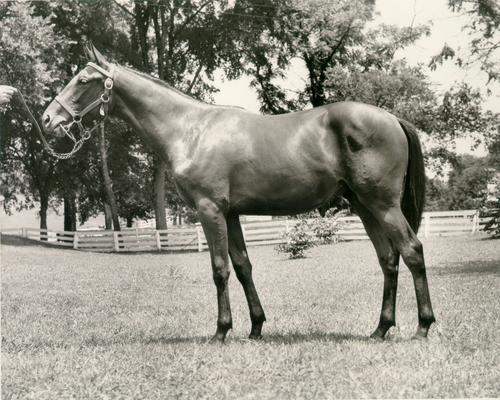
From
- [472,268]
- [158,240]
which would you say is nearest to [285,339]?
[472,268]

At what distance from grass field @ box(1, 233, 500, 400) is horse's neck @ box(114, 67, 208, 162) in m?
2.11

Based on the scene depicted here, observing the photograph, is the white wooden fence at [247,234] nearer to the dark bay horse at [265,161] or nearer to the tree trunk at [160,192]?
the tree trunk at [160,192]

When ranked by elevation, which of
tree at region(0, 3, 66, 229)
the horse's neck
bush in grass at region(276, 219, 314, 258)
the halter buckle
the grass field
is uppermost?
tree at region(0, 3, 66, 229)

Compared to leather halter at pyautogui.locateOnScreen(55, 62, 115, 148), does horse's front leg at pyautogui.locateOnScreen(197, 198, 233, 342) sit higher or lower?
lower

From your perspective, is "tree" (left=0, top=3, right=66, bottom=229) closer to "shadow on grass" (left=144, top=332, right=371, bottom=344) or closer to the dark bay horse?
the dark bay horse

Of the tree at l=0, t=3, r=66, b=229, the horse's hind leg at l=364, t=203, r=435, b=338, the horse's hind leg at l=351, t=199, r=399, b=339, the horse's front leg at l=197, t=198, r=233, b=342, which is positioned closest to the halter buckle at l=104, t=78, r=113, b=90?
the horse's front leg at l=197, t=198, r=233, b=342

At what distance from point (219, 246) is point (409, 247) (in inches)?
70.1

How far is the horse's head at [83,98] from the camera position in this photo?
5.74 meters

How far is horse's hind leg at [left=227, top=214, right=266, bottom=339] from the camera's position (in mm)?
5734

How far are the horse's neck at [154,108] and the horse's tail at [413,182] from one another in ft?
6.88

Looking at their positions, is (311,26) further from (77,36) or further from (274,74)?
(77,36)

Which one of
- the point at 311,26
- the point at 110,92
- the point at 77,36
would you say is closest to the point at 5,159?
the point at 77,36

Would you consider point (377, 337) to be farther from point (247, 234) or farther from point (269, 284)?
point (247, 234)

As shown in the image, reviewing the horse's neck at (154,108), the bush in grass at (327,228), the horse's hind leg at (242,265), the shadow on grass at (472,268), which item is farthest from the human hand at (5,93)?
the bush in grass at (327,228)
